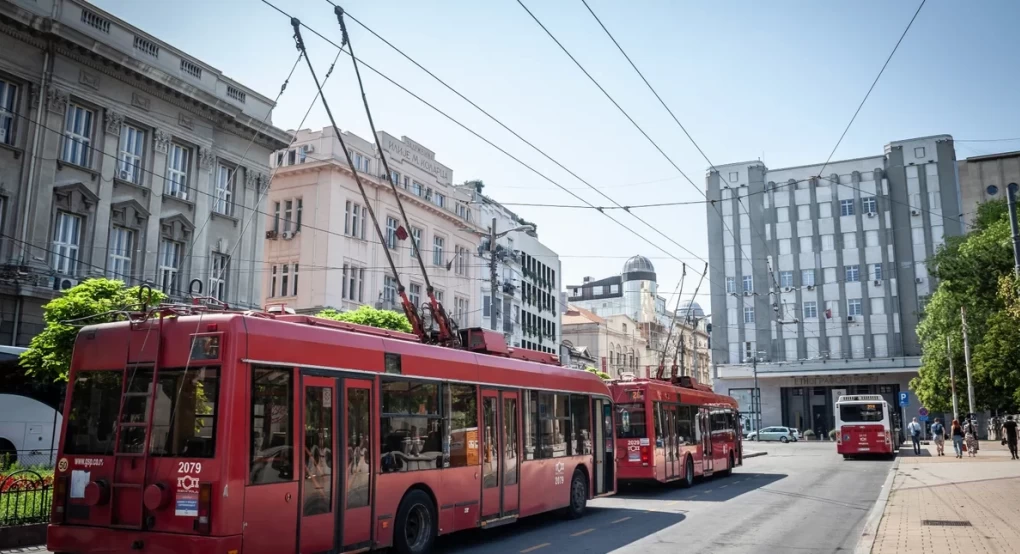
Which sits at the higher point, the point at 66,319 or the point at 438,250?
the point at 438,250

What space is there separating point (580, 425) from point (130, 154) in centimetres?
2147

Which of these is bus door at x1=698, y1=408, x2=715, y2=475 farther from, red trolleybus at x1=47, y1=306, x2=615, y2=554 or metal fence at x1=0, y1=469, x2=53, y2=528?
metal fence at x1=0, y1=469, x2=53, y2=528

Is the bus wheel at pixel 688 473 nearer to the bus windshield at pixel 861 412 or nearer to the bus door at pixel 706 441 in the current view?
the bus door at pixel 706 441

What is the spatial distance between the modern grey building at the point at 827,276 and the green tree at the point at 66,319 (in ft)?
180

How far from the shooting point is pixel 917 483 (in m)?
21.5

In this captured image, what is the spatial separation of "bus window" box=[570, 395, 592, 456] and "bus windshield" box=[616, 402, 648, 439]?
4.15 meters

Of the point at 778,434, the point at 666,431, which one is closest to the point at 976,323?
the point at 778,434

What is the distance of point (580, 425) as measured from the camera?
16.5 metres

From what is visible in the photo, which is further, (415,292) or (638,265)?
(638,265)

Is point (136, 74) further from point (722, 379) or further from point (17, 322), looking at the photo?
point (722, 379)

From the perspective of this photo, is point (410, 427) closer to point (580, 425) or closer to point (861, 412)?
point (580, 425)

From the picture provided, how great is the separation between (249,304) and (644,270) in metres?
83.8

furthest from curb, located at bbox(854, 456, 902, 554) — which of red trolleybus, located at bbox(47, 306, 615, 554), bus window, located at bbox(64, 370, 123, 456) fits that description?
bus window, located at bbox(64, 370, 123, 456)

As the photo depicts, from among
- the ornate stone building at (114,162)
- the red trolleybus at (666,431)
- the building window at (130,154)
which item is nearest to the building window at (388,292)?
the ornate stone building at (114,162)
